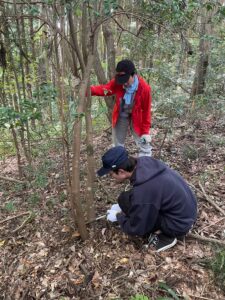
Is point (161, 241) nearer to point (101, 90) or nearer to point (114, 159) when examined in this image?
point (114, 159)

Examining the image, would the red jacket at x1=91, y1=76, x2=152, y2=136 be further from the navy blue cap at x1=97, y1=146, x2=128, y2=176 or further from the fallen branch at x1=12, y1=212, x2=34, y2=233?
the fallen branch at x1=12, y1=212, x2=34, y2=233

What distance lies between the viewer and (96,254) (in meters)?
3.50

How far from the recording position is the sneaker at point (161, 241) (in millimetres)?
3420

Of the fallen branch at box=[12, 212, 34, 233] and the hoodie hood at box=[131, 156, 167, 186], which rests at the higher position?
the hoodie hood at box=[131, 156, 167, 186]

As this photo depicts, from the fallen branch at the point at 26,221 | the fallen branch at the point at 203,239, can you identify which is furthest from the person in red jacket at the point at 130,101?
the fallen branch at the point at 26,221

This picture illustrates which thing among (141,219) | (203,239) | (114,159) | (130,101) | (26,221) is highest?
(130,101)

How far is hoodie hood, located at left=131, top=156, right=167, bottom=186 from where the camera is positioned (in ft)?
10.3

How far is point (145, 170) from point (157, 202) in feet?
1.19

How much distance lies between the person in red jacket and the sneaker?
70.9 inches

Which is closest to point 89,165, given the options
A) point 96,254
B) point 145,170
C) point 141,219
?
point 145,170

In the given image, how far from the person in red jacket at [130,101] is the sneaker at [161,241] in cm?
180

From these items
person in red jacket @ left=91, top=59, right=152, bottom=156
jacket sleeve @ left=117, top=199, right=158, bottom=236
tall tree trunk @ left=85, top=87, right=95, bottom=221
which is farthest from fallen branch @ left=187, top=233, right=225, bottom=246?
person in red jacket @ left=91, top=59, right=152, bottom=156

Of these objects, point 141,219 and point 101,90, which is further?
point 101,90

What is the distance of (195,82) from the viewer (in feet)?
27.9
